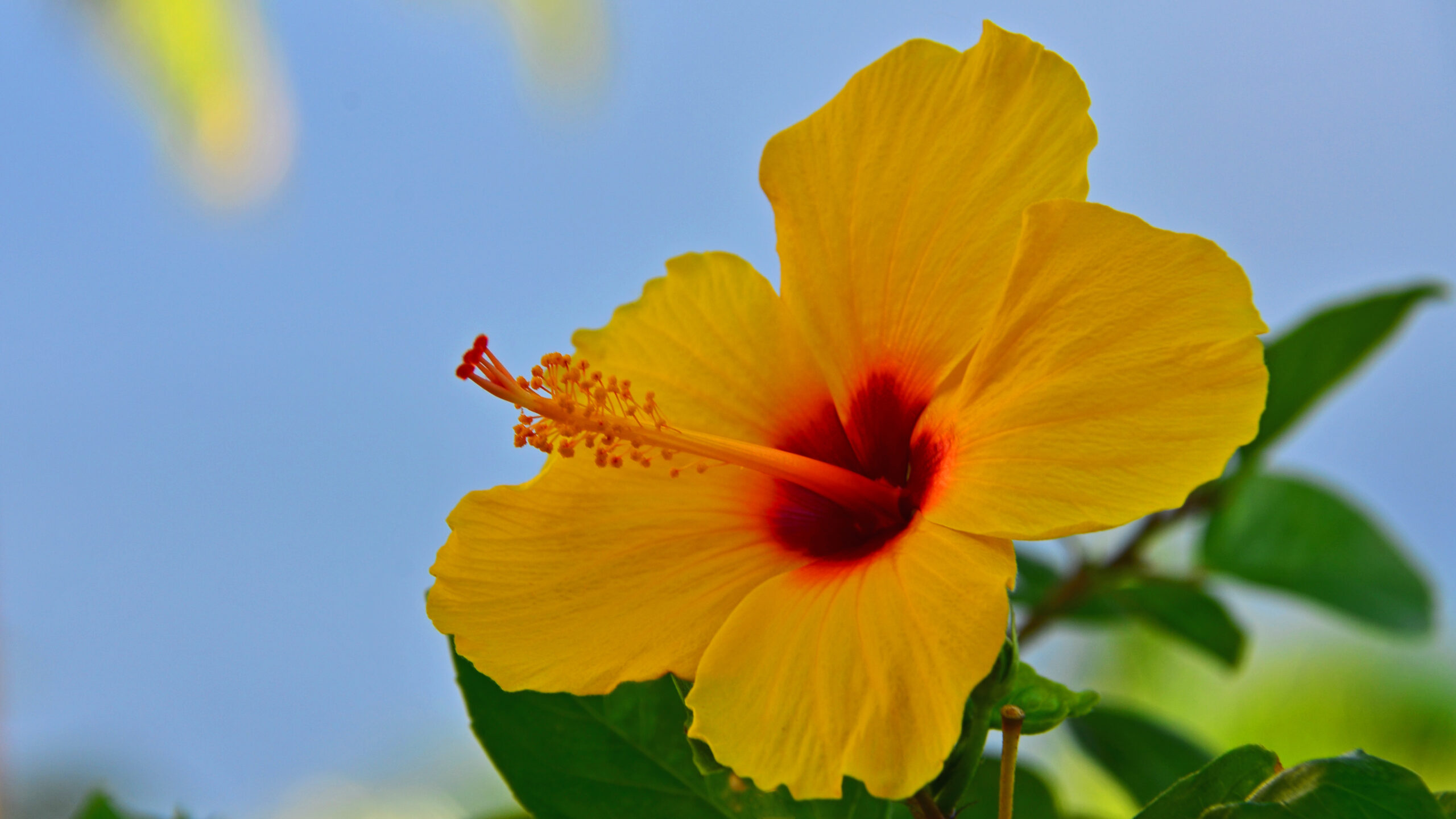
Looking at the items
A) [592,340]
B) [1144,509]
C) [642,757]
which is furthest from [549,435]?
[1144,509]

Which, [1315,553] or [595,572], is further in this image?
[1315,553]

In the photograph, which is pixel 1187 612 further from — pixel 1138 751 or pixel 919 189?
pixel 919 189

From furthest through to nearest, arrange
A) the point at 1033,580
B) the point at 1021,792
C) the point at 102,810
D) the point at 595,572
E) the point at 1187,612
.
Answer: the point at 1033,580
the point at 1187,612
the point at 1021,792
the point at 102,810
the point at 595,572

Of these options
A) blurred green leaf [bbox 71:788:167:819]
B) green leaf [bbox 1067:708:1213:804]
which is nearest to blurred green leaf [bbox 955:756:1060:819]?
green leaf [bbox 1067:708:1213:804]

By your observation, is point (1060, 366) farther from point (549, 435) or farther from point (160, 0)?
point (160, 0)

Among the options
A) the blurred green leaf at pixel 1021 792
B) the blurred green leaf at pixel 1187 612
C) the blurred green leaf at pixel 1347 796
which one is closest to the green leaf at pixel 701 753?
the blurred green leaf at pixel 1347 796

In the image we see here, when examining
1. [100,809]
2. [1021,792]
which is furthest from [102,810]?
[1021,792]

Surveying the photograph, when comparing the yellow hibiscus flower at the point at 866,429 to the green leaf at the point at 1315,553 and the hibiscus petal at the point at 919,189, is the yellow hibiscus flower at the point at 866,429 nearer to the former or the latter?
the hibiscus petal at the point at 919,189
